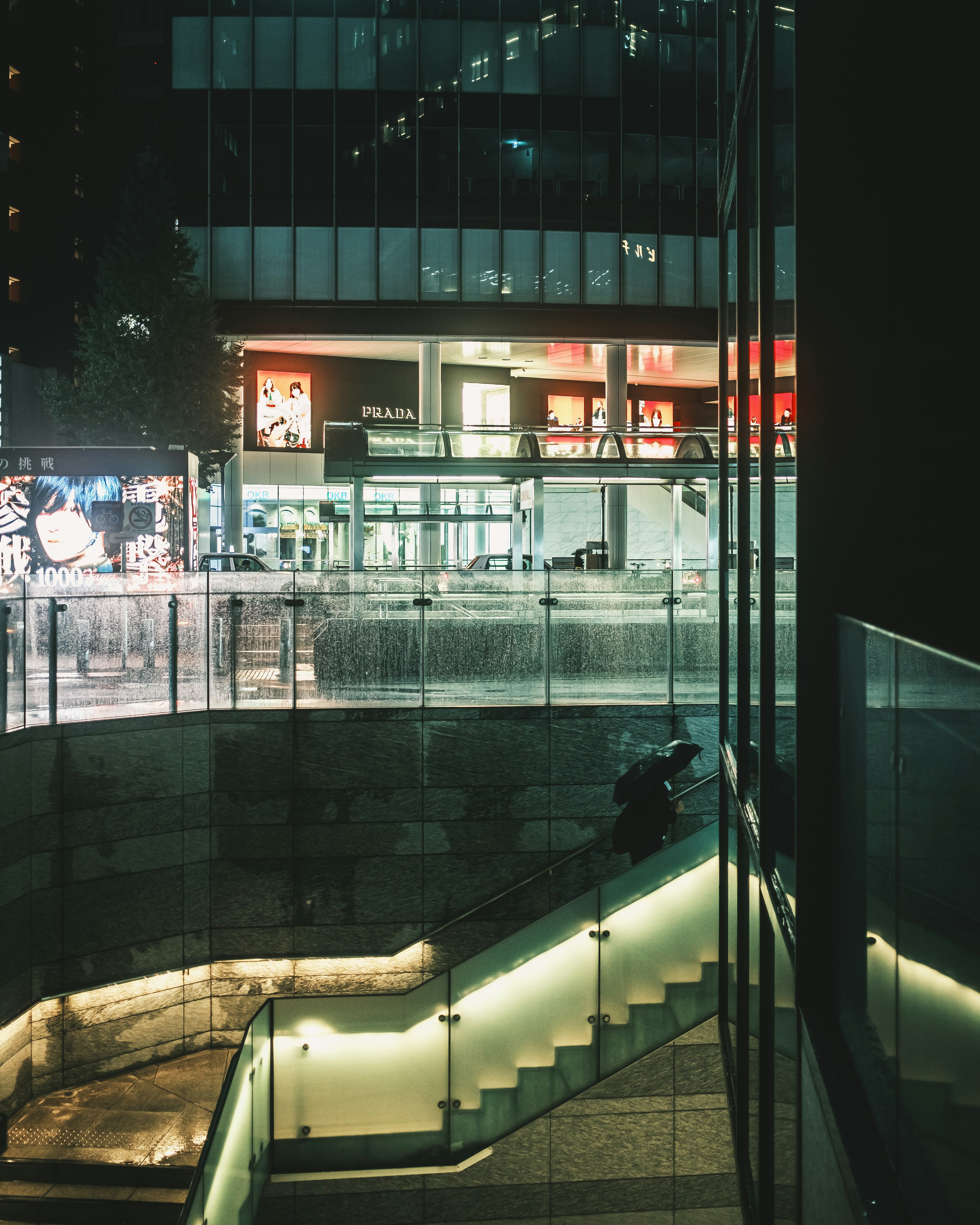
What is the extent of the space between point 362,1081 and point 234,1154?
189 centimetres

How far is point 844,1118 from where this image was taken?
10.1 feet

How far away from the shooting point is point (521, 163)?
1163 inches

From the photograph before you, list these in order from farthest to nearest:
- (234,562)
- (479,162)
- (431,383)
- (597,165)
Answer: (431,383) < (597,165) < (479,162) < (234,562)

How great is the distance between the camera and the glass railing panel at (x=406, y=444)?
17.7 metres

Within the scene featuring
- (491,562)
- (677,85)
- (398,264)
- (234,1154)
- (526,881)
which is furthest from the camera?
(677,85)

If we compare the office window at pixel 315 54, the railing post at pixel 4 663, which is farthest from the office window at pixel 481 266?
the railing post at pixel 4 663

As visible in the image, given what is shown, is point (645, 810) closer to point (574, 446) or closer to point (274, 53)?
point (574, 446)

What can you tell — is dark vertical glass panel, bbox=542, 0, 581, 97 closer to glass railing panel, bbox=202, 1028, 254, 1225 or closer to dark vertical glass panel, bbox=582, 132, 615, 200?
dark vertical glass panel, bbox=582, 132, 615, 200

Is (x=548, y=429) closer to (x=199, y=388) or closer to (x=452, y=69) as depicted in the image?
(x=199, y=388)

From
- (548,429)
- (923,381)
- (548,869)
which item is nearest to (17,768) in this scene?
(548,869)

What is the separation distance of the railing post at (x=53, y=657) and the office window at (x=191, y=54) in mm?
22885

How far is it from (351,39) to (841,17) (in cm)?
2930

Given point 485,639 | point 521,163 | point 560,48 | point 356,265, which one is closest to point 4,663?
point 485,639

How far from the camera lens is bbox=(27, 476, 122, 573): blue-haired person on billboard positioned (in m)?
17.0
